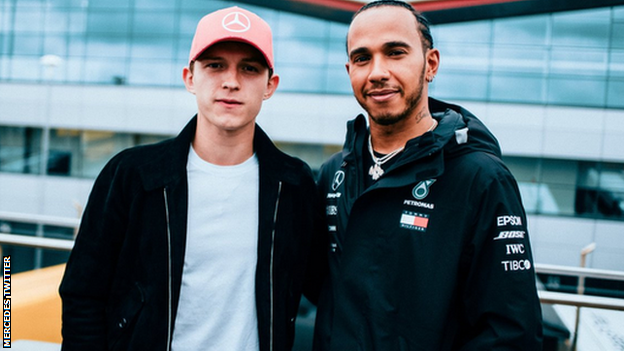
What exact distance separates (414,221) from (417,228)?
31 mm

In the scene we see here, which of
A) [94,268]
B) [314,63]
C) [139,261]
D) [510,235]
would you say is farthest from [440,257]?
[314,63]

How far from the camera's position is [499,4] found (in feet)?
46.7

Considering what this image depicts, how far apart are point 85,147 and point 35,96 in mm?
3461

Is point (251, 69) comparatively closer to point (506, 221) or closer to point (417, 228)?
point (417, 228)

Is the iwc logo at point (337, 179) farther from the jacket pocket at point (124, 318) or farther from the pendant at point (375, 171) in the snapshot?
the jacket pocket at point (124, 318)

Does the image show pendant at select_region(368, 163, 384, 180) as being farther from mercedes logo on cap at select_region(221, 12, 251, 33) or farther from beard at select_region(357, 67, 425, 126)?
mercedes logo on cap at select_region(221, 12, 251, 33)

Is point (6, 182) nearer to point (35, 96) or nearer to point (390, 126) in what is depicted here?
point (35, 96)

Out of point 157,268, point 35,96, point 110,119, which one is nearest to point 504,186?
point 157,268

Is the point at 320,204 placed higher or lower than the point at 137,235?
higher

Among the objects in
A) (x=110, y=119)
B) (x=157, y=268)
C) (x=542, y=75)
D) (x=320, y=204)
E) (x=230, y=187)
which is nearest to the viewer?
(x=157, y=268)

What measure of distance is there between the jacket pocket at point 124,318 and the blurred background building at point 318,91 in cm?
1370

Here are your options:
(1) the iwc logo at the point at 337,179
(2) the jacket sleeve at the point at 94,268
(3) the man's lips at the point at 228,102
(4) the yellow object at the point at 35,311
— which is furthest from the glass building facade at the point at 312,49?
(2) the jacket sleeve at the point at 94,268

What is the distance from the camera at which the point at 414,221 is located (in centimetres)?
171

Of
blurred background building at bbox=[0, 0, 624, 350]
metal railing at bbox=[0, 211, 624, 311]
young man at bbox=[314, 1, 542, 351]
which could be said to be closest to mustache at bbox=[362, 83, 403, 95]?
young man at bbox=[314, 1, 542, 351]
